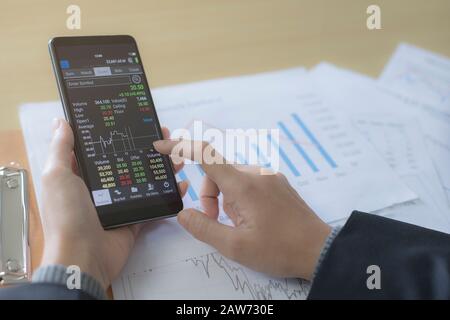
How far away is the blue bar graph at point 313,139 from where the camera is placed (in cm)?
69

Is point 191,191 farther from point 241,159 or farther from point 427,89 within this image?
point 427,89

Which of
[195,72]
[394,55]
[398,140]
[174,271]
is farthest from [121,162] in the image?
[394,55]

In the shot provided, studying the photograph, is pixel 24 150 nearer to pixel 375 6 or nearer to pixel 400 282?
pixel 400 282

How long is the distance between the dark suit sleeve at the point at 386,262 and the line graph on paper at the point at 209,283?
2.1 inches

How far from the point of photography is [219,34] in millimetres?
838

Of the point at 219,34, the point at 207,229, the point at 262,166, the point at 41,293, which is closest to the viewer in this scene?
the point at 41,293

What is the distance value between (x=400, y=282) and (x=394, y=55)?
0.51 m

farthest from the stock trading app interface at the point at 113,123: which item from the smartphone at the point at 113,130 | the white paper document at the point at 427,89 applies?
the white paper document at the point at 427,89

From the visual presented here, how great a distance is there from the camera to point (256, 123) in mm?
723

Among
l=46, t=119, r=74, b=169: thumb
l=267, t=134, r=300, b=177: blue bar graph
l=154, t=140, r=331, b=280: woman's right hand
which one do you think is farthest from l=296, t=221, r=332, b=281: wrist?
l=46, t=119, r=74, b=169: thumb

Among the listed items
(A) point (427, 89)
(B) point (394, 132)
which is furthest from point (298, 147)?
(A) point (427, 89)

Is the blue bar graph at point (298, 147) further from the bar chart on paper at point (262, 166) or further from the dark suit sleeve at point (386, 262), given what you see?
the dark suit sleeve at point (386, 262)

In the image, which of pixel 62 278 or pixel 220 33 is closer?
pixel 62 278

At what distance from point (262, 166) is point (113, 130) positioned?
20cm
